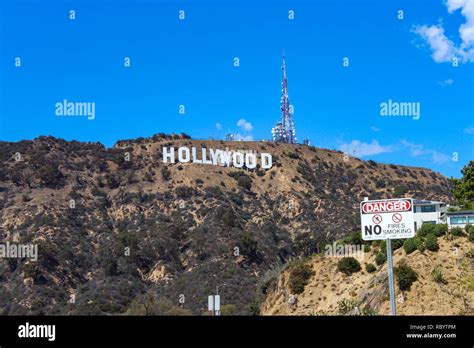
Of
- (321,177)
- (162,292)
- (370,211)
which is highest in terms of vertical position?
(321,177)

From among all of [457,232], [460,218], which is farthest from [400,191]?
[457,232]

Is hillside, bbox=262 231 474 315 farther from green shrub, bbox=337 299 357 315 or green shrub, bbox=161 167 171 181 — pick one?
green shrub, bbox=161 167 171 181

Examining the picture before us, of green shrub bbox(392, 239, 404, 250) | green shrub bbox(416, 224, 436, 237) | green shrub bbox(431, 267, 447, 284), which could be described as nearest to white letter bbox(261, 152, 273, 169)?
green shrub bbox(392, 239, 404, 250)

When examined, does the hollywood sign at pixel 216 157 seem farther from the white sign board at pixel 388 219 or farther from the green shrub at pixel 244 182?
the white sign board at pixel 388 219

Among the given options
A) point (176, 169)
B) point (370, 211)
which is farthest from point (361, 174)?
point (370, 211)
